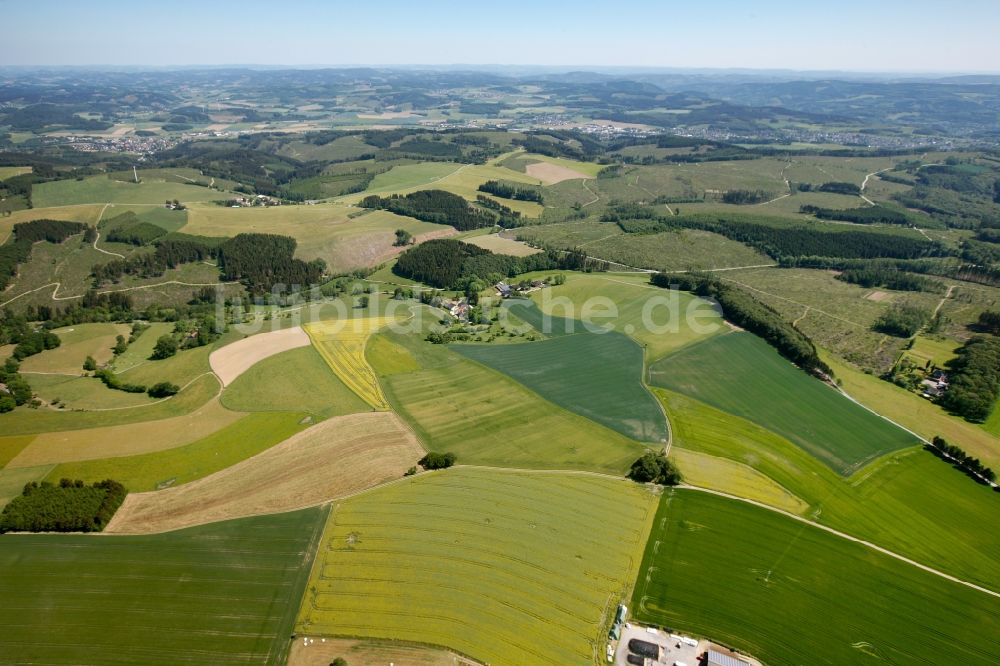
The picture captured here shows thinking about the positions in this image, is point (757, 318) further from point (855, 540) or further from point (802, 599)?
point (802, 599)

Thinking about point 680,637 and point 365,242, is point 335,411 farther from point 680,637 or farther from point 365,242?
point 365,242

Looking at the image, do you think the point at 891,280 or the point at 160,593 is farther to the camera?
the point at 891,280

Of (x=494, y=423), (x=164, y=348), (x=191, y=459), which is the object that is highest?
(x=164, y=348)

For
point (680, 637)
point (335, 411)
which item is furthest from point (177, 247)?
point (680, 637)

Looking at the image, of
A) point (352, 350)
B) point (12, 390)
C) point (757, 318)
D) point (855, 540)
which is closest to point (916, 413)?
point (757, 318)

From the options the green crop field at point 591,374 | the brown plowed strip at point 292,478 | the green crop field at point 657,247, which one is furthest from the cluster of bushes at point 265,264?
the brown plowed strip at point 292,478

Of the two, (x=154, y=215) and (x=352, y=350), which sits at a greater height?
(x=154, y=215)
